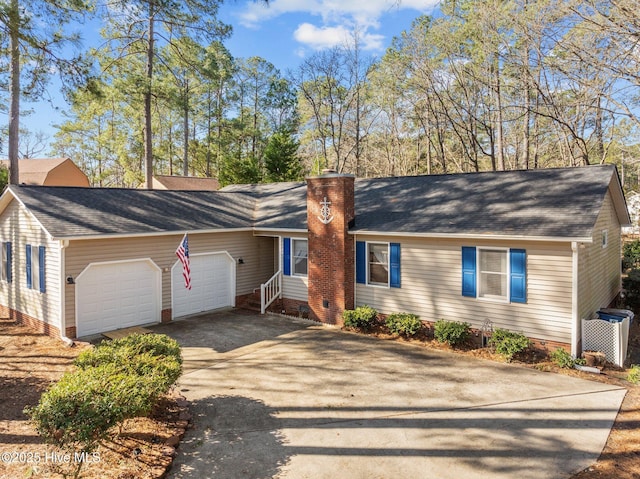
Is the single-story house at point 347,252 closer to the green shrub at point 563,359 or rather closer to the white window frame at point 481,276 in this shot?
the white window frame at point 481,276

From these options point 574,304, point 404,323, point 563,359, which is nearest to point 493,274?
point 574,304

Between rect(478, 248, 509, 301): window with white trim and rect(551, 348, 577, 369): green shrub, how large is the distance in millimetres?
1621

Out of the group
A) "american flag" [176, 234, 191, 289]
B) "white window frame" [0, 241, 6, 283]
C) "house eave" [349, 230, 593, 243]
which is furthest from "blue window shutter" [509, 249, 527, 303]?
"white window frame" [0, 241, 6, 283]

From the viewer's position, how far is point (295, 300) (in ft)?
47.3

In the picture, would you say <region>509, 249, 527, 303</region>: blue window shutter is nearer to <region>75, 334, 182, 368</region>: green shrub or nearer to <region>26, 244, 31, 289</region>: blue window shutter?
<region>75, 334, 182, 368</region>: green shrub

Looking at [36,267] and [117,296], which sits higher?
[36,267]

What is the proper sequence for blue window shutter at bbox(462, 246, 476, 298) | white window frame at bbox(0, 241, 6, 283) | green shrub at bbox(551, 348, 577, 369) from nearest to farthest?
green shrub at bbox(551, 348, 577, 369) → blue window shutter at bbox(462, 246, 476, 298) → white window frame at bbox(0, 241, 6, 283)

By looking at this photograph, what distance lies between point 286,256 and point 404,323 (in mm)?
5161

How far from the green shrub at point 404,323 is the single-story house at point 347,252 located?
441mm

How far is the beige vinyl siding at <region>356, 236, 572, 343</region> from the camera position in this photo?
945 centimetres

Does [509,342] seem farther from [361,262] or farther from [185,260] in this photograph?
[185,260]

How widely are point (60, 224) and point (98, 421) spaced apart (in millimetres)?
7562

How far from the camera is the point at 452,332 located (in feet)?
34.0

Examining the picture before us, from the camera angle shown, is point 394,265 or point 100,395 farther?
point 394,265
